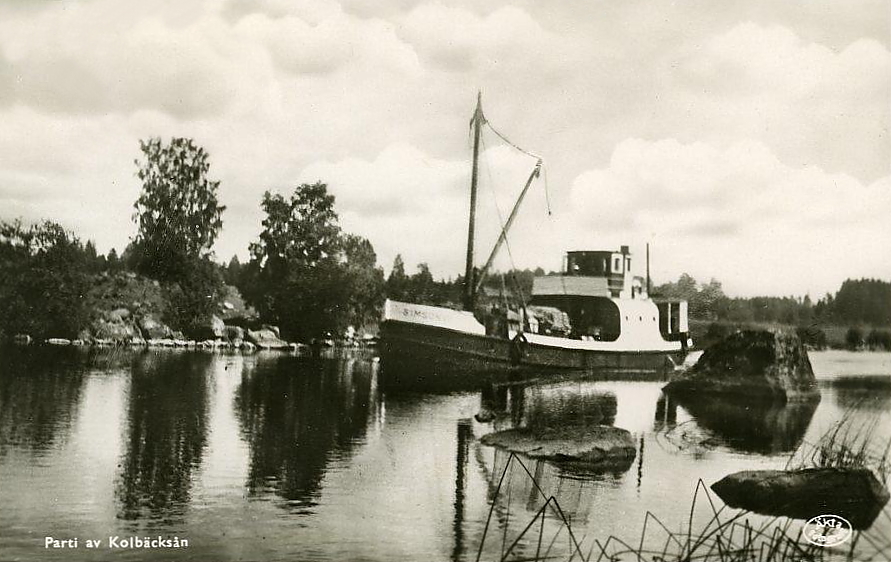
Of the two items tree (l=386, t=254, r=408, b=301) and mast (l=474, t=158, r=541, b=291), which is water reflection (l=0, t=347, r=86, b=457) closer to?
tree (l=386, t=254, r=408, b=301)

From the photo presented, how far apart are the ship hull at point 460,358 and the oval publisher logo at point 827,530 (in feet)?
47.8

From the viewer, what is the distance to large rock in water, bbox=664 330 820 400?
17.7 m

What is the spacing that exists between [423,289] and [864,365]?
539 inches

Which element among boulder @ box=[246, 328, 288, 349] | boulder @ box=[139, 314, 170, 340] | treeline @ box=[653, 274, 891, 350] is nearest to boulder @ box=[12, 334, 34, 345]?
boulder @ box=[139, 314, 170, 340]

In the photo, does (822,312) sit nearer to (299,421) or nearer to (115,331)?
(299,421)

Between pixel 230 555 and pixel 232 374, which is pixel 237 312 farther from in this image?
pixel 230 555

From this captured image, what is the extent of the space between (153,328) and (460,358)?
56.4 feet

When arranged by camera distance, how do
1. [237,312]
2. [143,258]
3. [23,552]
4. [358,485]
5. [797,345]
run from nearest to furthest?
[23,552] → [358,485] → [797,345] → [143,258] → [237,312]

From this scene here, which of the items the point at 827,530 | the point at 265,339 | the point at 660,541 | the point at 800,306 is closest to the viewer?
the point at 660,541

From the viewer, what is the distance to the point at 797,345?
701 inches

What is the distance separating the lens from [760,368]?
59.7 feet

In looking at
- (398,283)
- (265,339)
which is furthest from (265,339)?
(398,283)

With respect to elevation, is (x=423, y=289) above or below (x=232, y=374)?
above

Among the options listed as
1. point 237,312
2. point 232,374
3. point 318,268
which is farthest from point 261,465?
point 237,312
